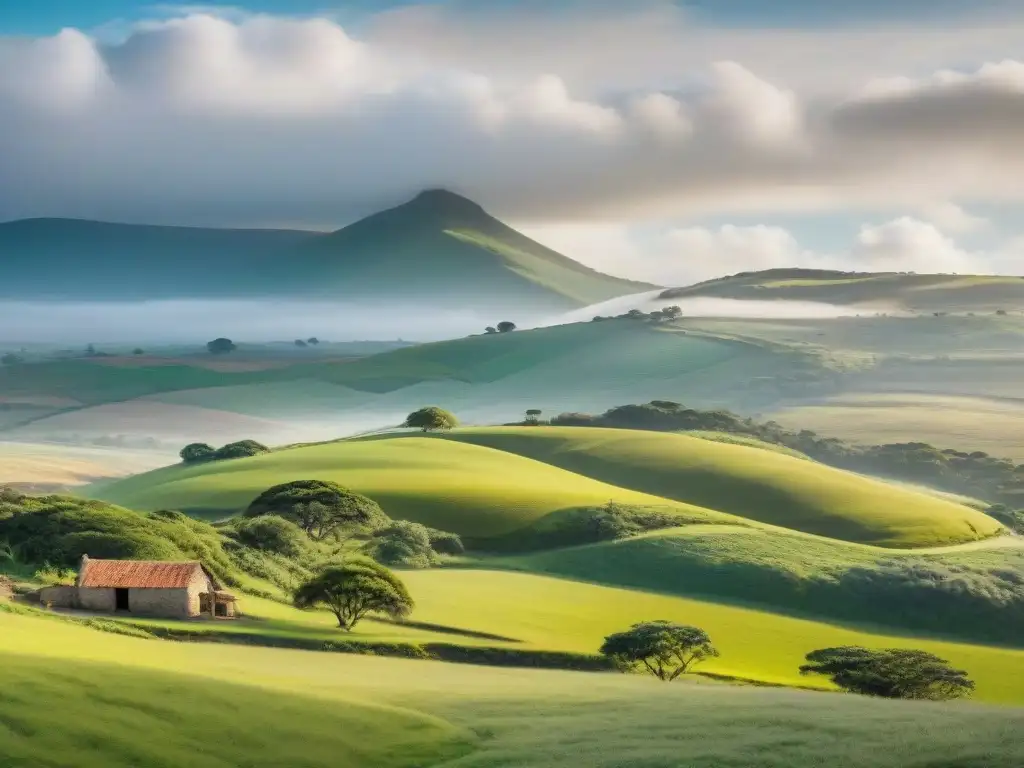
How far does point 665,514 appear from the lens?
113812mm

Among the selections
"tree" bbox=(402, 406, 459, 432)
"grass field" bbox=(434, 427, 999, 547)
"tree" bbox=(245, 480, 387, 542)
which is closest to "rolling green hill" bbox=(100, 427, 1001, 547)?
"grass field" bbox=(434, 427, 999, 547)

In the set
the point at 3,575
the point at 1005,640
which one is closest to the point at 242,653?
the point at 3,575

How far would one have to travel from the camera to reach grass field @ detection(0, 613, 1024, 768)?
36281 mm

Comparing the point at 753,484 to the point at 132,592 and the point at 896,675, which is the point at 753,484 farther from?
the point at 132,592

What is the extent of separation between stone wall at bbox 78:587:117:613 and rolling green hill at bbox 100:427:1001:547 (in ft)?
149

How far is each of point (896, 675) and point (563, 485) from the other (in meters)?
62.4

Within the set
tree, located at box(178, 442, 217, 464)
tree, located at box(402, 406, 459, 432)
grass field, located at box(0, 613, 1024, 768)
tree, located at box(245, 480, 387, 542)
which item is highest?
tree, located at box(402, 406, 459, 432)

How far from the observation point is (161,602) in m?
67.2

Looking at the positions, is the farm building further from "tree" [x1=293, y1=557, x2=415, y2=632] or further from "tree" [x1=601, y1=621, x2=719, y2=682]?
"tree" [x1=601, y1=621, x2=719, y2=682]

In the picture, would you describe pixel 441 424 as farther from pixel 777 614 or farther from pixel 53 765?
pixel 53 765

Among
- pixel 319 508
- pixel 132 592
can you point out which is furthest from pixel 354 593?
pixel 319 508

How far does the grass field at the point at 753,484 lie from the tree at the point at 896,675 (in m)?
46.8

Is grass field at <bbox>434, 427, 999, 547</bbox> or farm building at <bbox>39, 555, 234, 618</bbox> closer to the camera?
farm building at <bbox>39, 555, 234, 618</bbox>

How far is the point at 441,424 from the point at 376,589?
99.7 m
